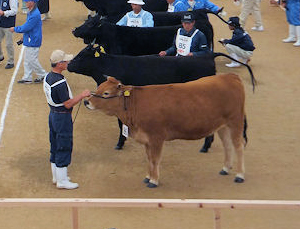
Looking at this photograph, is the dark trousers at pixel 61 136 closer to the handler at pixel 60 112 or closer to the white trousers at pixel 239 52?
the handler at pixel 60 112

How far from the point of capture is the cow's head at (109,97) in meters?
8.80

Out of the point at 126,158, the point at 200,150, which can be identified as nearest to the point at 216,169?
the point at 200,150

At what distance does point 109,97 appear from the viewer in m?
8.82

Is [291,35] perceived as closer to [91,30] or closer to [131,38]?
[131,38]

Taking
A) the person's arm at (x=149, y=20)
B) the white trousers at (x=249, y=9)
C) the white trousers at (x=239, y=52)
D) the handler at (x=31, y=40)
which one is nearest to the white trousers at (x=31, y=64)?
the handler at (x=31, y=40)

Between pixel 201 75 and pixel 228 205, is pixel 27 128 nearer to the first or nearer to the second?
pixel 201 75

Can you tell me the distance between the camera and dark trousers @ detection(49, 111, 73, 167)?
28.8 feet

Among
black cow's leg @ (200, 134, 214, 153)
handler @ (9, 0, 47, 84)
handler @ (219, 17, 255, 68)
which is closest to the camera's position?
black cow's leg @ (200, 134, 214, 153)

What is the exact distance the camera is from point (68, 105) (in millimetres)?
8656

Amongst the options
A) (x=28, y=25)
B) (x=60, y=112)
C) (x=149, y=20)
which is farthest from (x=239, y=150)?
(x=28, y=25)

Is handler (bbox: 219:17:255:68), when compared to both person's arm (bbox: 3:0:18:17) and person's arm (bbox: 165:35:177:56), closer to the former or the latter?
person's arm (bbox: 165:35:177:56)

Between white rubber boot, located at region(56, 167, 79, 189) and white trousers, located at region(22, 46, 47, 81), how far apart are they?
4.21 metres

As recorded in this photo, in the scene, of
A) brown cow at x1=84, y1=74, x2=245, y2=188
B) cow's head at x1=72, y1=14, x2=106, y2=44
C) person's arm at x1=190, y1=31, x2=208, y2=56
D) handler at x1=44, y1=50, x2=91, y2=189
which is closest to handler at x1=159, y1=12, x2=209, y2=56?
person's arm at x1=190, y1=31, x2=208, y2=56

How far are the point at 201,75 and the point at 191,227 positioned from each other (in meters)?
3.00
